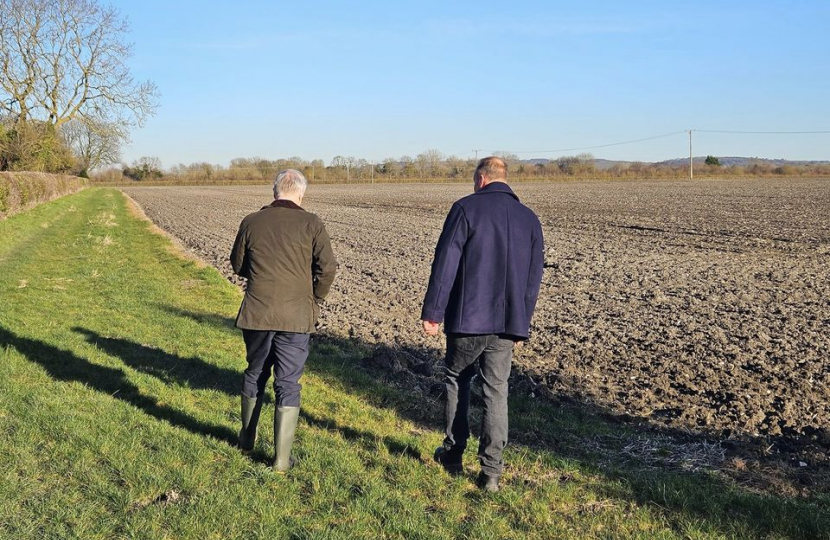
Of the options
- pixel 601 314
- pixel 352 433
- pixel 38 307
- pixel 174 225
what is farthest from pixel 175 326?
pixel 174 225

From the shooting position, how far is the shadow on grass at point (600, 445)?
416cm

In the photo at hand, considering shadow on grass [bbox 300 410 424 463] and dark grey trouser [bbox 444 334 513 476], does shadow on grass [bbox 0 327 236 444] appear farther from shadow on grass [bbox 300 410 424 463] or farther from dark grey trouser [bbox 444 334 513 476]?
dark grey trouser [bbox 444 334 513 476]

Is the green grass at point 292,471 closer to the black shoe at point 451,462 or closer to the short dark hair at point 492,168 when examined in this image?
the black shoe at point 451,462

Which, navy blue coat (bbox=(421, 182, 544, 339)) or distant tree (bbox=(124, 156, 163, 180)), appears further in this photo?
distant tree (bbox=(124, 156, 163, 180))

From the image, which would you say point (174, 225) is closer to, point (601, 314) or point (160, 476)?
point (601, 314)

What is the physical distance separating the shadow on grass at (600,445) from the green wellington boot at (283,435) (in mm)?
826

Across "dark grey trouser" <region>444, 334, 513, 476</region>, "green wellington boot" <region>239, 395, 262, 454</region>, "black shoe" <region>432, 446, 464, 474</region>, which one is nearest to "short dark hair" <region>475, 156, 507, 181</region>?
"dark grey trouser" <region>444, 334, 513, 476</region>

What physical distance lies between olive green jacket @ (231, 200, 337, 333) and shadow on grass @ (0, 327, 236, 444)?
117 cm

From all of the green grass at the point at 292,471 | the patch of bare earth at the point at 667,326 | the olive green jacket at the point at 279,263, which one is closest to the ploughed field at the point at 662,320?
the patch of bare earth at the point at 667,326

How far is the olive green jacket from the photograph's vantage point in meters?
4.71

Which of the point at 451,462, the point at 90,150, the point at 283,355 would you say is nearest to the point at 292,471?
the point at 283,355

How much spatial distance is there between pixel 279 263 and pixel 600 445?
112 inches

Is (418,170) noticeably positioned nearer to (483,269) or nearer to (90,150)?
(90,150)

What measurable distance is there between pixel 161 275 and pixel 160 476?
409 inches
